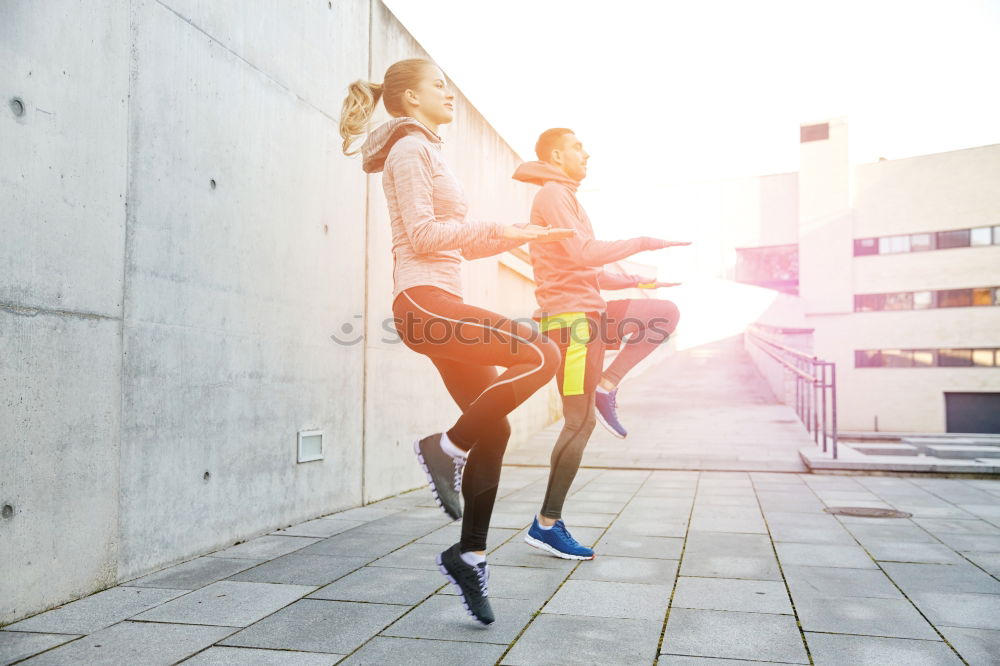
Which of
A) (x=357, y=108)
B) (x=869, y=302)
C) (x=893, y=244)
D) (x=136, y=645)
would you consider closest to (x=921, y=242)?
(x=893, y=244)

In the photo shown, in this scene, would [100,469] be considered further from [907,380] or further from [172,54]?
[907,380]

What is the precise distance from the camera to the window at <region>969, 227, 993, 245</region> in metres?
26.5

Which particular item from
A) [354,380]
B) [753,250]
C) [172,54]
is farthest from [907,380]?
[172,54]

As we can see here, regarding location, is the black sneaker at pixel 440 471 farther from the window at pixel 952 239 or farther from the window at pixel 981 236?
the window at pixel 981 236

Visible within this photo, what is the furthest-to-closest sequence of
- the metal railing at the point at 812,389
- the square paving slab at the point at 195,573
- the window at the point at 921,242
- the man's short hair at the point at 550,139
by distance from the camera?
the window at the point at 921,242, the metal railing at the point at 812,389, the man's short hair at the point at 550,139, the square paving slab at the point at 195,573

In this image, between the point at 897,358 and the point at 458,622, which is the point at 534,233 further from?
the point at 897,358

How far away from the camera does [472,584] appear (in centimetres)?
222

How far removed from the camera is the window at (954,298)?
26766mm

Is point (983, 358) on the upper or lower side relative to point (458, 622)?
upper

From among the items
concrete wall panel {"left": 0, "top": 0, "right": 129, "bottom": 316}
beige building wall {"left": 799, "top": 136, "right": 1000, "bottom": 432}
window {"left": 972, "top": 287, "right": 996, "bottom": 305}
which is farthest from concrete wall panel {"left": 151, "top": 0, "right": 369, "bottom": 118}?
window {"left": 972, "top": 287, "right": 996, "bottom": 305}

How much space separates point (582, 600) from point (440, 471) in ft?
2.35

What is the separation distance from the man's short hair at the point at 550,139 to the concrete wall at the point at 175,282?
4.55 ft

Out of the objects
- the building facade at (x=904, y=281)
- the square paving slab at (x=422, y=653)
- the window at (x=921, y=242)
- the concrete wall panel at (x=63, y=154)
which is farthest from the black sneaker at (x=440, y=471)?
the window at (x=921, y=242)

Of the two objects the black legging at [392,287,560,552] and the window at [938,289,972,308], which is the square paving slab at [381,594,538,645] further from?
the window at [938,289,972,308]
